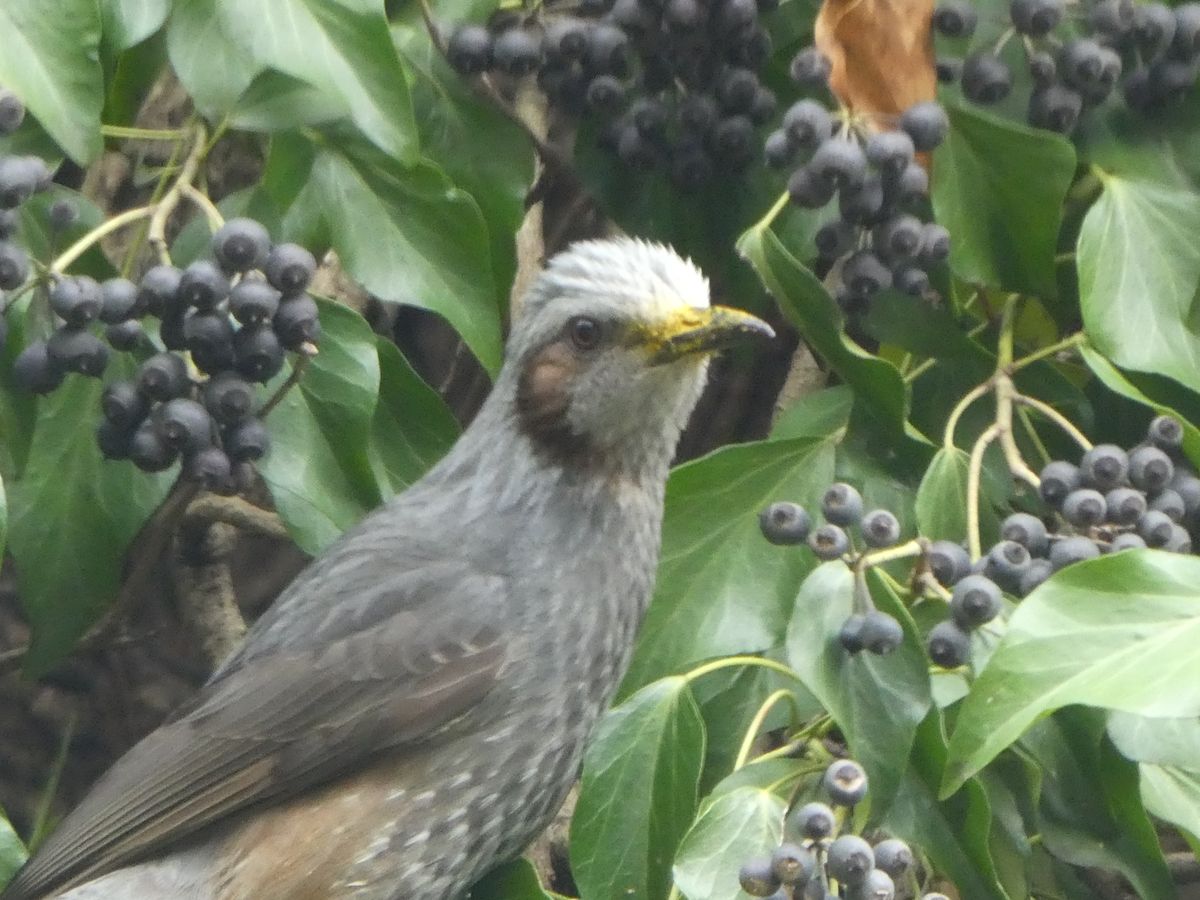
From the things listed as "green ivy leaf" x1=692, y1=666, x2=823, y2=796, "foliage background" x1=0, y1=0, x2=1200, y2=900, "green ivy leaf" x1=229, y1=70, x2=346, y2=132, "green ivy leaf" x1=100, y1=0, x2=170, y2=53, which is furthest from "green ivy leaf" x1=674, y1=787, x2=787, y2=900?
"green ivy leaf" x1=100, y1=0, x2=170, y2=53

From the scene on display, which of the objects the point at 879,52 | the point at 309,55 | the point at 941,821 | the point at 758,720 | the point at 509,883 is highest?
the point at 309,55

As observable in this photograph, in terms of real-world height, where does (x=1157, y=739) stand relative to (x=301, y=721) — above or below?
above

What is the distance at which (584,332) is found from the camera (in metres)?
3.39

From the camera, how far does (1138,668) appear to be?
2412mm

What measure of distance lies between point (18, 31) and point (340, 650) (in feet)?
3.86

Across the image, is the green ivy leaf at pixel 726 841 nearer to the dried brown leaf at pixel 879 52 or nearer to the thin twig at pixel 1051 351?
the thin twig at pixel 1051 351

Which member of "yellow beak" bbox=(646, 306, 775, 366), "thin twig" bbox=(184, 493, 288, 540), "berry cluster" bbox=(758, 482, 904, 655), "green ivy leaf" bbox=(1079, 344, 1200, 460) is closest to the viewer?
"berry cluster" bbox=(758, 482, 904, 655)

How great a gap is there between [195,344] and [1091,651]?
1.38m

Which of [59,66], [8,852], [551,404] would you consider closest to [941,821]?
[551,404]

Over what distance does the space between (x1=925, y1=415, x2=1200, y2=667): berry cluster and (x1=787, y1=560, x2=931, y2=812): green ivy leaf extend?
0.08 metres

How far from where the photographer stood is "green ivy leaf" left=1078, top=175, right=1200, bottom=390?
308 cm

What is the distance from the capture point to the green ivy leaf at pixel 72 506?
3.23m

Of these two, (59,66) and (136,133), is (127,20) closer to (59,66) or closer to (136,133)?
(59,66)

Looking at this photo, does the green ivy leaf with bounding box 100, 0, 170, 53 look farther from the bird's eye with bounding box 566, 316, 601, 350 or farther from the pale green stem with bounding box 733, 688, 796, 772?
the pale green stem with bounding box 733, 688, 796, 772
